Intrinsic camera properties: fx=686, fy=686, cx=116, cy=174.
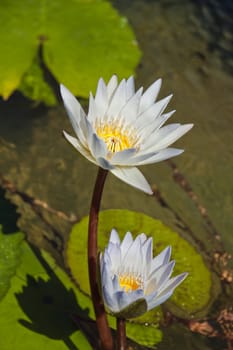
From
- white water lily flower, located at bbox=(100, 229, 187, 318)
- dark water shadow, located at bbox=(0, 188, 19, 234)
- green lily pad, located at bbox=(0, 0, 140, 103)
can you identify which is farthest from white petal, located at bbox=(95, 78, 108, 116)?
green lily pad, located at bbox=(0, 0, 140, 103)

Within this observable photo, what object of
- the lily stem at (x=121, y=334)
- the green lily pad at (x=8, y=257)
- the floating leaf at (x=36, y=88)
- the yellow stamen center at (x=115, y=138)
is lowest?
the floating leaf at (x=36, y=88)

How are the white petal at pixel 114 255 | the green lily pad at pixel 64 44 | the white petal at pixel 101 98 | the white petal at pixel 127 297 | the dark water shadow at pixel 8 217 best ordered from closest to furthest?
the white petal at pixel 127 297
the white petal at pixel 114 255
the white petal at pixel 101 98
the dark water shadow at pixel 8 217
the green lily pad at pixel 64 44

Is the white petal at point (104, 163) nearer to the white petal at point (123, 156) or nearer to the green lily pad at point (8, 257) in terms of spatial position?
the white petal at point (123, 156)

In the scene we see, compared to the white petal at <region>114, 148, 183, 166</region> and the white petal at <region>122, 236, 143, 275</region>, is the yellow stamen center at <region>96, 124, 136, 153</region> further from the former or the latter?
the white petal at <region>122, 236, 143, 275</region>

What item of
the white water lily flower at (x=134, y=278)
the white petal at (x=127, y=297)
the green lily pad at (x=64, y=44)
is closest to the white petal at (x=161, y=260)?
the white water lily flower at (x=134, y=278)

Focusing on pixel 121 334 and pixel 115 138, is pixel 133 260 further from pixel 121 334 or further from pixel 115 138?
pixel 115 138

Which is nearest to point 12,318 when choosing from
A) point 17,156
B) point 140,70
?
point 17,156

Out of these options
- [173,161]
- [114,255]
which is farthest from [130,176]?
[173,161]
